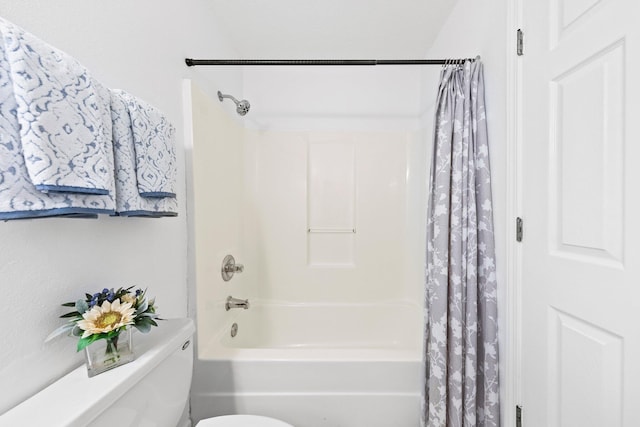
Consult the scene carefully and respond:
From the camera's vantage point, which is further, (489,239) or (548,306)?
(489,239)

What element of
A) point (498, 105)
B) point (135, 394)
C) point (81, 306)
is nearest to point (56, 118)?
point (81, 306)

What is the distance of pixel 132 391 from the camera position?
0.73 m

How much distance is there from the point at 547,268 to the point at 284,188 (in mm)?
1725

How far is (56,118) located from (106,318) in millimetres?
476

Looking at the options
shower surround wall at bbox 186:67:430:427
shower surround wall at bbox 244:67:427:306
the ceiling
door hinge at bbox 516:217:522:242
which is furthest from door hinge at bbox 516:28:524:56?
shower surround wall at bbox 244:67:427:306

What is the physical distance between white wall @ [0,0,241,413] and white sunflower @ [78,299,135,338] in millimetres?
112

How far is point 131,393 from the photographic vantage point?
28.5 inches

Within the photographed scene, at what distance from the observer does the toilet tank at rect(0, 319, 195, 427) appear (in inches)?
23.1

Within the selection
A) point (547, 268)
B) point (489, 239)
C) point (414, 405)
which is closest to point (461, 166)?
point (489, 239)

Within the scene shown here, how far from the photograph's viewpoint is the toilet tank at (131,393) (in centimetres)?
59

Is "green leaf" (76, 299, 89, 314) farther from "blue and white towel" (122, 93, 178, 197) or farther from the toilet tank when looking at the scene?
"blue and white towel" (122, 93, 178, 197)

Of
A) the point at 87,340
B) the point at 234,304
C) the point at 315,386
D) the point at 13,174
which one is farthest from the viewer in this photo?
the point at 234,304

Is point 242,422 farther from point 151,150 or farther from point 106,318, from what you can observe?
point 151,150

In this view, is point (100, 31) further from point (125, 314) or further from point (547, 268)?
point (547, 268)
